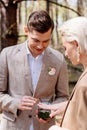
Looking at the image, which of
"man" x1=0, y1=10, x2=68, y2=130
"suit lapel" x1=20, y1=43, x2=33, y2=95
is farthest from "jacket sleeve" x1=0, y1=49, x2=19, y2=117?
"suit lapel" x1=20, y1=43, x2=33, y2=95

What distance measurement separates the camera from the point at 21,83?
2.95 metres

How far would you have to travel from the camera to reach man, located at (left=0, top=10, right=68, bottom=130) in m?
2.90

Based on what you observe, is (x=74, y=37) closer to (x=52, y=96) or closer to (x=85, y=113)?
(x=85, y=113)

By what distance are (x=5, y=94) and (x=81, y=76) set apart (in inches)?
36.7

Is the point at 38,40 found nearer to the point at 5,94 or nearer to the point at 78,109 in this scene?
the point at 5,94

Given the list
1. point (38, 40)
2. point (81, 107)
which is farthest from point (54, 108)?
point (81, 107)

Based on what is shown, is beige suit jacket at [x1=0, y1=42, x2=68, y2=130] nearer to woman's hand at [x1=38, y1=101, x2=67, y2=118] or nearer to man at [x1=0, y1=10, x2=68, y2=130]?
man at [x1=0, y1=10, x2=68, y2=130]

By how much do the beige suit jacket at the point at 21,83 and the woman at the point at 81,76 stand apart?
72 cm

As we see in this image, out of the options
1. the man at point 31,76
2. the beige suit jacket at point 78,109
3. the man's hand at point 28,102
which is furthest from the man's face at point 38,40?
the beige suit jacket at point 78,109

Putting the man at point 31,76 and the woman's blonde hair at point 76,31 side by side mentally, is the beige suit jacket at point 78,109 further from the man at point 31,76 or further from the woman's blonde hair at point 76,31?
the man at point 31,76

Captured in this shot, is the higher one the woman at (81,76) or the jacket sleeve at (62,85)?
the woman at (81,76)

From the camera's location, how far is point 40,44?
2.92 meters

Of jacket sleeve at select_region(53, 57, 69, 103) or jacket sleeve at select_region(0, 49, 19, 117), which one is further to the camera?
jacket sleeve at select_region(53, 57, 69, 103)

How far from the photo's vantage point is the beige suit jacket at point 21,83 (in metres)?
2.94
